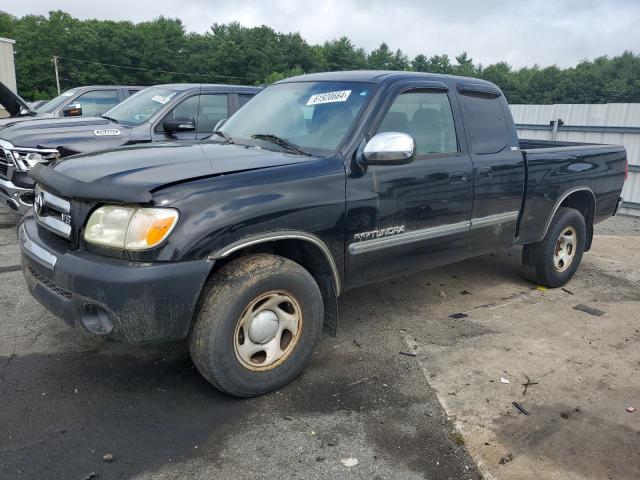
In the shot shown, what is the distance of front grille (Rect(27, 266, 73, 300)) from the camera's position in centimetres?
293

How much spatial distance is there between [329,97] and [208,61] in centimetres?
7223

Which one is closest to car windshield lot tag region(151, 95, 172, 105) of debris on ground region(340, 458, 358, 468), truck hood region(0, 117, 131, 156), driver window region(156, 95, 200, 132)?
driver window region(156, 95, 200, 132)

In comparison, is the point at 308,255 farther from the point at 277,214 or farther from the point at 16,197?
the point at 16,197

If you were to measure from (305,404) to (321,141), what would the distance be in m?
1.71

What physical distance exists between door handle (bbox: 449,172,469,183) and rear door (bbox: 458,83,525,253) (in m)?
0.13

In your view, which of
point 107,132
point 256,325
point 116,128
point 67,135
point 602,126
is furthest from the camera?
point 602,126

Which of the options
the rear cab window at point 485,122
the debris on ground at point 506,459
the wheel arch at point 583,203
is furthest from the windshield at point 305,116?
the wheel arch at point 583,203

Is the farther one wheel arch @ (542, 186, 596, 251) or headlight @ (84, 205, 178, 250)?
wheel arch @ (542, 186, 596, 251)

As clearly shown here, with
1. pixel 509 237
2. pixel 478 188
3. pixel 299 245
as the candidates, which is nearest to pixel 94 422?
pixel 299 245

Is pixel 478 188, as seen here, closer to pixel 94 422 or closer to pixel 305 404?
pixel 305 404

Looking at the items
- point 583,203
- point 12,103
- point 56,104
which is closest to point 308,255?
point 583,203

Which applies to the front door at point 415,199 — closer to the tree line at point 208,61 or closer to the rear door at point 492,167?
the rear door at point 492,167

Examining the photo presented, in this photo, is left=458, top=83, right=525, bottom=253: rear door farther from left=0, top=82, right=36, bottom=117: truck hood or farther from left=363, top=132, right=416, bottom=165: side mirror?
left=0, top=82, right=36, bottom=117: truck hood

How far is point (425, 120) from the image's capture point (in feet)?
13.6
